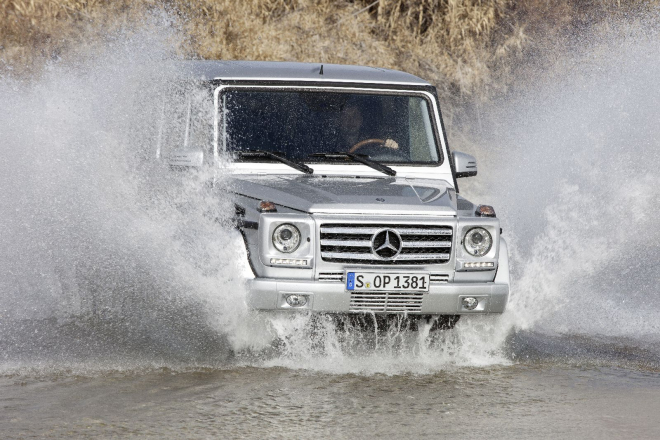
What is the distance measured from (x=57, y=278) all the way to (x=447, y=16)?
41.4 ft

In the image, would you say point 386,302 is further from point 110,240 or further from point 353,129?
point 110,240

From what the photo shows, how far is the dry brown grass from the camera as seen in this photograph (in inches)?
685

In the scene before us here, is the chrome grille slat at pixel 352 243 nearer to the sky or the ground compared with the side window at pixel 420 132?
nearer to the ground

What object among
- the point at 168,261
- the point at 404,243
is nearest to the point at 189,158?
the point at 168,261

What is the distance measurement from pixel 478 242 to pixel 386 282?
676 mm

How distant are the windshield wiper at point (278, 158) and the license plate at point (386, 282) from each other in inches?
45.2

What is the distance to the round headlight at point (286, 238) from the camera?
645cm

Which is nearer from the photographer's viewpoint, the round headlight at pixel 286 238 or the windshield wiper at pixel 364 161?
the round headlight at pixel 286 238

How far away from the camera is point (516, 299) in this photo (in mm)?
7773

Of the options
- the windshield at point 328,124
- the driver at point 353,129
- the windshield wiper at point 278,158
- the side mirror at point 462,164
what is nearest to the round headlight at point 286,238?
the windshield wiper at point 278,158

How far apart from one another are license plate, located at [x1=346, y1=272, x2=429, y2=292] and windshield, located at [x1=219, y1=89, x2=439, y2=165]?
1.29 metres

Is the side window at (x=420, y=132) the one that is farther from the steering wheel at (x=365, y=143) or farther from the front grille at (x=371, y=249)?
the front grille at (x=371, y=249)

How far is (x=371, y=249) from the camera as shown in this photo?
6.53 metres

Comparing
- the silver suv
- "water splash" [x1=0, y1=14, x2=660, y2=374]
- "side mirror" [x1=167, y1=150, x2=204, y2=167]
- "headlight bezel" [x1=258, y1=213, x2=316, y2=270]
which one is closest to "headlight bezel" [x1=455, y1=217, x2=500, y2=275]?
the silver suv
